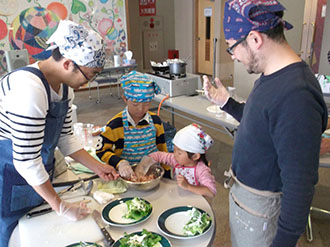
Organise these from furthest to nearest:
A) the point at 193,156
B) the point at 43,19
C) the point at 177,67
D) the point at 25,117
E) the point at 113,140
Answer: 1. the point at 43,19
2. the point at 177,67
3. the point at 113,140
4. the point at 193,156
5. the point at 25,117

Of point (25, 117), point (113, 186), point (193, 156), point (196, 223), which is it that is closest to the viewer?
point (25, 117)

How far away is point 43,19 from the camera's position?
19.9 feet

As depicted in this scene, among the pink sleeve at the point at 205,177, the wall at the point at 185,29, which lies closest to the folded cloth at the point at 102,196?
the pink sleeve at the point at 205,177

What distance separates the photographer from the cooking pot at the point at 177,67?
3135mm

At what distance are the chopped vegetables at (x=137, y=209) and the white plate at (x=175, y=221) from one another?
7 centimetres

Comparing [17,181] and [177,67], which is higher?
[177,67]

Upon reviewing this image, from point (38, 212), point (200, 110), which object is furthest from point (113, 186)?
point (200, 110)

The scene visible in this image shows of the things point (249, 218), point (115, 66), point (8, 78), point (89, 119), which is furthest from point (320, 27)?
point (8, 78)

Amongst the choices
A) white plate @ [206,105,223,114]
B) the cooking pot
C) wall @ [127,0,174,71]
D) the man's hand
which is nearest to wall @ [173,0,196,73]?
wall @ [127,0,174,71]

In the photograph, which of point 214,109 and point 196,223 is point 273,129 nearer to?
point 196,223

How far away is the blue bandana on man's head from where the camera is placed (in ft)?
2.90

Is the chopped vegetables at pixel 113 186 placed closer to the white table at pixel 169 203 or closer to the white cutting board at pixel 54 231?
the white table at pixel 169 203

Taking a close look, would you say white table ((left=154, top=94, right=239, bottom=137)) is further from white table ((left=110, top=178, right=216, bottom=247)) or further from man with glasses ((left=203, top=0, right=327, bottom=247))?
man with glasses ((left=203, top=0, right=327, bottom=247))

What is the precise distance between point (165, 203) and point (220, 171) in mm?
2093
